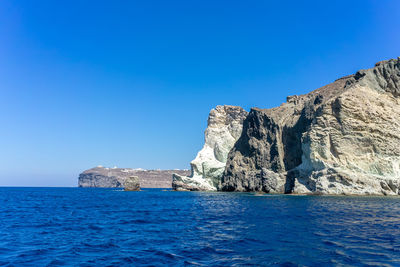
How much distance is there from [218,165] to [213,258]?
288 feet

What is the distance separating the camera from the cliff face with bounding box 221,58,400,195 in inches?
2125

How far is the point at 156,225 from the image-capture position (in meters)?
21.1

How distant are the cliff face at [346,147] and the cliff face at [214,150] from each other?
21220 mm

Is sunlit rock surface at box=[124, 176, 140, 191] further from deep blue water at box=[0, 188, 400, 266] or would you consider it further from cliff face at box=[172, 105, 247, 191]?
deep blue water at box=[0, 188, 400, 266]

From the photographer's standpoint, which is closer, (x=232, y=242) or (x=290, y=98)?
(x=232, y=242)

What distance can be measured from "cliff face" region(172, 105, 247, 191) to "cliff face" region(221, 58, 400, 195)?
2122 cm

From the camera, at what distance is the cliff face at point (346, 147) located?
54.0 m

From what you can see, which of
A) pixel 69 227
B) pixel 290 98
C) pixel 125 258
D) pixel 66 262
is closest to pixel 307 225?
pixel 125 258

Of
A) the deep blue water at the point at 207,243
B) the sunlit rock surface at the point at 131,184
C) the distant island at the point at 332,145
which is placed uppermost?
the distant island at the point at 332,145

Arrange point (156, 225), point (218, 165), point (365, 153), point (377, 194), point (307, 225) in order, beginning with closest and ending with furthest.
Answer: point (307, 225) < point (156, 225) < point (377, 194) < point (365, 153) < point (218, 165)

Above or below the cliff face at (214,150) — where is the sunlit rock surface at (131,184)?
below

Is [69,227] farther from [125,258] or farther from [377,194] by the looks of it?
[377,194]

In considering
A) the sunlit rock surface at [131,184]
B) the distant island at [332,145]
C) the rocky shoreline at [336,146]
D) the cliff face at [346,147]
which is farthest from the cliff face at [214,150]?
the sunlit rock surface at [131,184]

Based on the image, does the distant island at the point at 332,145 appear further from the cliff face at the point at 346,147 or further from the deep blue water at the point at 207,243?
the deep blue water at the point at 207,243
